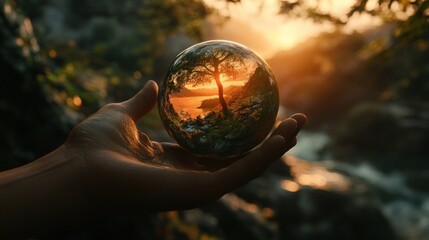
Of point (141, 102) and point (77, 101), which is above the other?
point (77, 101)

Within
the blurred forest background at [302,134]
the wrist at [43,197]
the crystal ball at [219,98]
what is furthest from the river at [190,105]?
the blurred forest background at [302,134]

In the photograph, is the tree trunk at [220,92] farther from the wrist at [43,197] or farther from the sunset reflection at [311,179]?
the sunset reflection at [311,179]

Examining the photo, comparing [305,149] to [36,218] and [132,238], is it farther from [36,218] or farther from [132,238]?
[36,218]

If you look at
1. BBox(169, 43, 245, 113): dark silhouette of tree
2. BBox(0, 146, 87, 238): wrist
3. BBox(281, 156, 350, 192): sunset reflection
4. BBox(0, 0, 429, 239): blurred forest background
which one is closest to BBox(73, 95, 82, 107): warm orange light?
BBox(0, 0, 429, 239): blurred forest background

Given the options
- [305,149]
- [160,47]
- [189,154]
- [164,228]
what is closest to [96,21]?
[305,149]

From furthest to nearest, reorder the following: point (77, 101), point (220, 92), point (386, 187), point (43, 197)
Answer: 1. point (386, 187)
2. point (77, 101)
3. point (220, 92)
4. point (43, 197)

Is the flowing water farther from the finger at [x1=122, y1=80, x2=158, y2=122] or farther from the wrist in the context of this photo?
the wrist

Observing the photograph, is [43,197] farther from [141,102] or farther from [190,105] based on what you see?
A: [141,102]

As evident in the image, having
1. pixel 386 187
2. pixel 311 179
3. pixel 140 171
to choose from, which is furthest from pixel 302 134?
pixel 140 171
